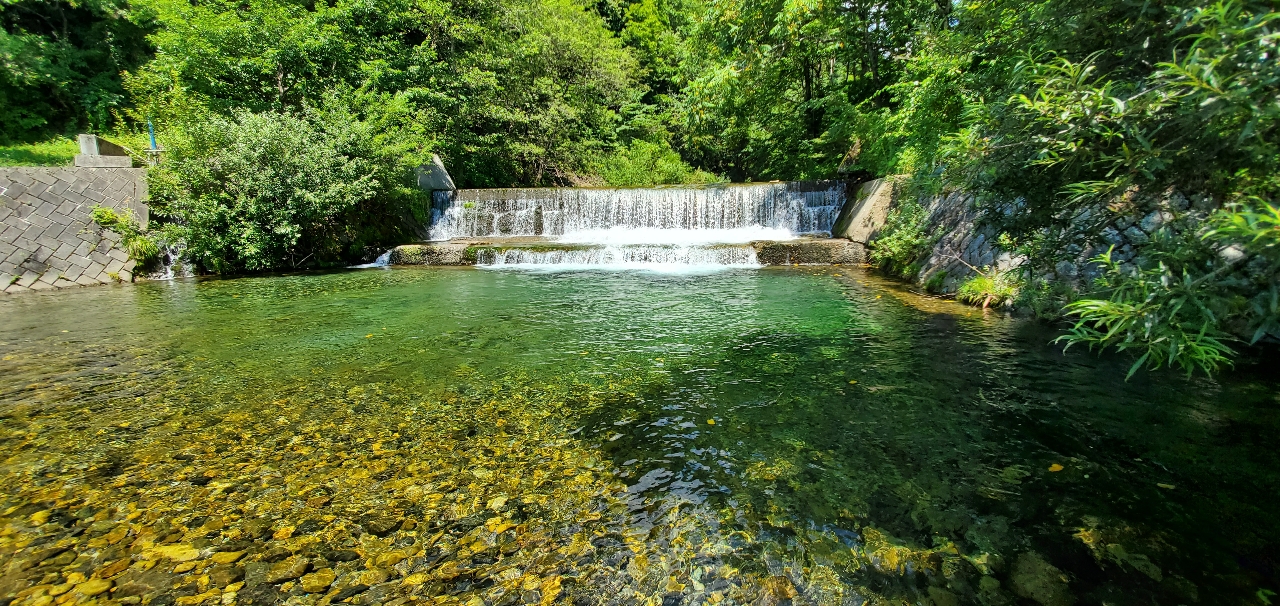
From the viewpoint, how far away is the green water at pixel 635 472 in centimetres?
223

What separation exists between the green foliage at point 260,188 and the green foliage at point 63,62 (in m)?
12.5

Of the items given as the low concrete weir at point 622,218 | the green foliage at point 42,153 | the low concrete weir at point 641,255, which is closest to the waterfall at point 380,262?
the low concrete weir at point 622,218

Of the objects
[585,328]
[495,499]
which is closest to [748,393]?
[495,499]

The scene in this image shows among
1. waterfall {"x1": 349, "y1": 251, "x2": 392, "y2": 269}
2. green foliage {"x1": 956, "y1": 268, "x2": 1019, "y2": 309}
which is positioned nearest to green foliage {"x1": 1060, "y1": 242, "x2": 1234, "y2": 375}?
green foliage {"x1": 956, "y1": 268, "x2": 1019, "y2": 309}

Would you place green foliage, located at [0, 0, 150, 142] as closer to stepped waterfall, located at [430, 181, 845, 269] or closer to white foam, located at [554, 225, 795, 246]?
stepped waterfall, located at [430, 181, 845, 269]

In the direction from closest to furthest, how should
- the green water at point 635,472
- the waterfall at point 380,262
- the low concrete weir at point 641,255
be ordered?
the green water at point 635,472
the low concrete weir at point 641,255
the waterfall at point 380,262

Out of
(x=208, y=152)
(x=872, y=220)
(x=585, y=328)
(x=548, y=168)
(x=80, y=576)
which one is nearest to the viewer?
(x=80, y=576)

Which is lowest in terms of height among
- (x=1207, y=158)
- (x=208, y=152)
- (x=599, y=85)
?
(x=1207, y=158)

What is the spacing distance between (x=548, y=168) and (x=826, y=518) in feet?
72.0

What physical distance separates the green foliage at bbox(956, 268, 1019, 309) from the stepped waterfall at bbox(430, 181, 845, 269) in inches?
285

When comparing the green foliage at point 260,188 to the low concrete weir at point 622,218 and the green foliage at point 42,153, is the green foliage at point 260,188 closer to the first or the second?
the low concrete weir at point 622,218

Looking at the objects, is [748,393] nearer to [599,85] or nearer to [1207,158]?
[1207,158]

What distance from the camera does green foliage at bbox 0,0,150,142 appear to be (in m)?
17.9

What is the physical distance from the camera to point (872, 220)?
12281 mm
